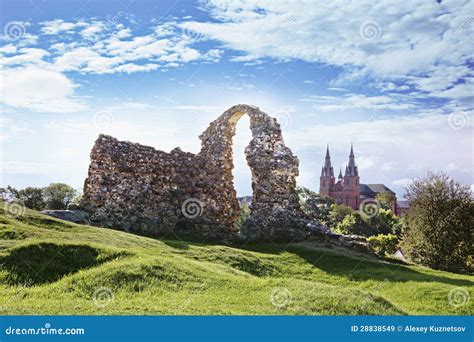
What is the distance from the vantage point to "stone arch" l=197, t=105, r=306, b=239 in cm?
1820

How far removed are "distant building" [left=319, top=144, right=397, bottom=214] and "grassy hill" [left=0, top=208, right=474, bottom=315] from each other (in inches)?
3686

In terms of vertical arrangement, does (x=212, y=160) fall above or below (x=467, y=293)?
above

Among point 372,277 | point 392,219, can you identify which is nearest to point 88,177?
point 372,277

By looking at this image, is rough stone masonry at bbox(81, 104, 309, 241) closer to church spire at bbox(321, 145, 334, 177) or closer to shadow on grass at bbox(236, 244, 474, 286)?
shadow on grass at bbox(236, 244, 474, 286)

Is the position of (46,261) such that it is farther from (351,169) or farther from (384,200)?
(351,169)

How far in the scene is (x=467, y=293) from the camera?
11305 millimetres

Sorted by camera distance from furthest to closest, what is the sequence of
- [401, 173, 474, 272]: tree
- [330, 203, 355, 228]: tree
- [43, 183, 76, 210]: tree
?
[330, 203, 355, 228]: tree
[43, 183, 76, 210]: tree
[401, 173, 474, 272]: tree

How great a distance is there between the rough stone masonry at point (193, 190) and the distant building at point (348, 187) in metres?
88.0

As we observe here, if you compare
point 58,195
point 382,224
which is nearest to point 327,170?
point 382,224

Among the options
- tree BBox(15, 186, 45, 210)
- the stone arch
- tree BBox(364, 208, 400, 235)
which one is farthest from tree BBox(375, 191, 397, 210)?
tree BBox(15, 186, 45, 210)
